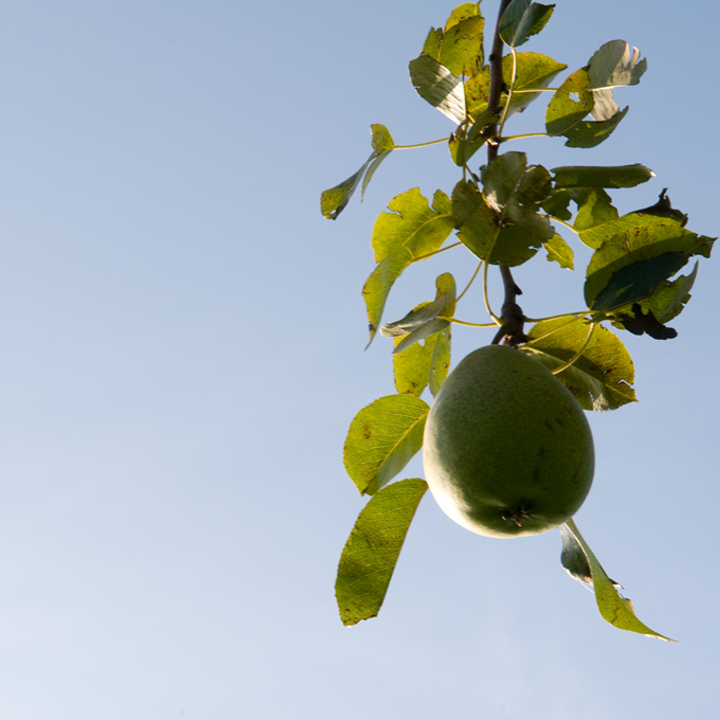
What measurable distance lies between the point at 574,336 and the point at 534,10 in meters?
0.71

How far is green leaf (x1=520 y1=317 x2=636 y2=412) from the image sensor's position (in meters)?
1.76

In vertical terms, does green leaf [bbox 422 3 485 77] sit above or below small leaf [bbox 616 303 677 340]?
above

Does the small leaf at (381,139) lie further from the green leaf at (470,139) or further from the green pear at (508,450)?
the green pear at (508,450)

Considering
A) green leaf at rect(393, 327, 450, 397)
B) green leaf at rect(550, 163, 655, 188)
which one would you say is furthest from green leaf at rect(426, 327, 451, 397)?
green leaf at rect(550, 163, 655, 188)

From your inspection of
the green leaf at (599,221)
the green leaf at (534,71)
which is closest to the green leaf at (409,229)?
the green leaf at (599,221)

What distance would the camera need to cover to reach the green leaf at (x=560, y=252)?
6.08ft

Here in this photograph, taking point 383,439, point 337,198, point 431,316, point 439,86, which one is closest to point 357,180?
point 337,198

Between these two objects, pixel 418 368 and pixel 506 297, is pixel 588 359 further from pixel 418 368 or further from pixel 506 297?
pixel 418 368

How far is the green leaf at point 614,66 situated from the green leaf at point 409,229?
16.7 inches

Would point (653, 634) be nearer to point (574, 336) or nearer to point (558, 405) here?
point (558, 405)

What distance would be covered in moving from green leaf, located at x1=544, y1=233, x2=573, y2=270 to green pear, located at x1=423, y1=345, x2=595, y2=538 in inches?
16.6

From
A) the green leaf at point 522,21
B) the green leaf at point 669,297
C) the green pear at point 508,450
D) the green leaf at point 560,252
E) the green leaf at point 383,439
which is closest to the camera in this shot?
the green pear at point 508,450

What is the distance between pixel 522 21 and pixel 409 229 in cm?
50

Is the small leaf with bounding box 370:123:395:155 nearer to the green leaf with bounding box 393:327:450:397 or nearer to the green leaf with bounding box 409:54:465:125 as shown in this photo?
the green leaf with bounding box 409:54:465:125
